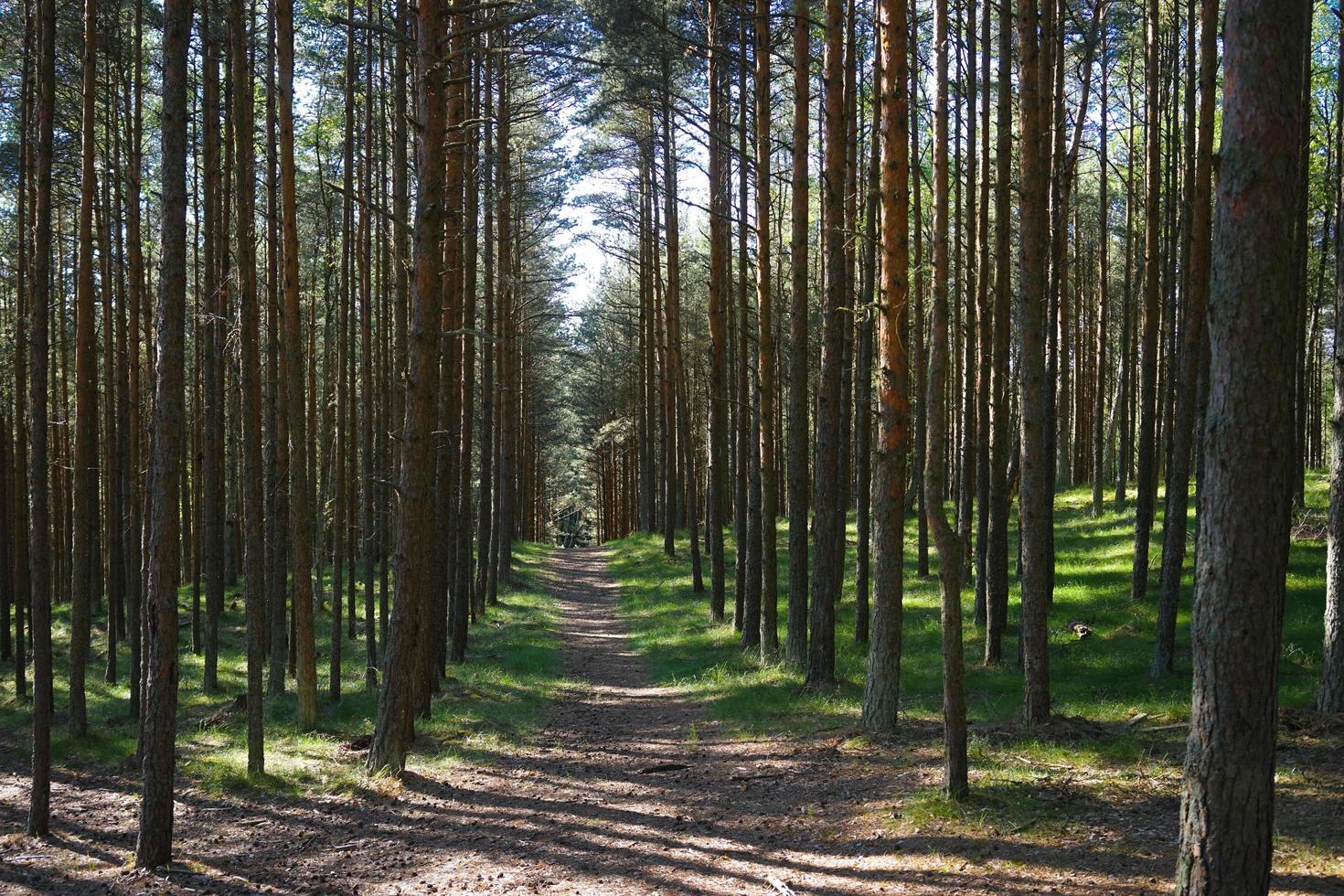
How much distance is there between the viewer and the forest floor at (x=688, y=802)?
6262 millimetres

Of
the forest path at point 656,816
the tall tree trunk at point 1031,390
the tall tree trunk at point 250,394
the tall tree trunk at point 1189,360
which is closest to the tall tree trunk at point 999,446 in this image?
the tall tree trunk at point 1189,360

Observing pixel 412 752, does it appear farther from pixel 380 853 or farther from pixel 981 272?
pixel 981 272

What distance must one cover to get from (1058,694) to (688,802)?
4.88 m

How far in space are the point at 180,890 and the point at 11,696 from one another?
11.8m

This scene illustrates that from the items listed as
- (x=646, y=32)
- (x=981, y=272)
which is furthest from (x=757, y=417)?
(x=646, y=32)

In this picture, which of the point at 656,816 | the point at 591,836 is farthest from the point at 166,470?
the point at 656,816

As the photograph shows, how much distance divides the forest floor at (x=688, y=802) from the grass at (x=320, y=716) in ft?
0.21

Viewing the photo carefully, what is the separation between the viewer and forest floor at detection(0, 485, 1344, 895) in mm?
6262

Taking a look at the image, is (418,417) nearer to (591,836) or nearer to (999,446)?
(591,836)

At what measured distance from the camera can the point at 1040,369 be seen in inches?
349

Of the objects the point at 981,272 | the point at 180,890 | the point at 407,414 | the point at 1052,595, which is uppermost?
the point at 981,272

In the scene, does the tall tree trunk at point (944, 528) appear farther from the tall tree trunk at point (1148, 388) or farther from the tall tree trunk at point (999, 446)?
the tall tree trunk at point (1148, 388)

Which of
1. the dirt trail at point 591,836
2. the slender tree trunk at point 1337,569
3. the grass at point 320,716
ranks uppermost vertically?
the slender tree trunk at point 1337,569

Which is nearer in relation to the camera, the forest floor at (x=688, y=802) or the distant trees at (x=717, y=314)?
the distant trees at (x=717, y=314)
